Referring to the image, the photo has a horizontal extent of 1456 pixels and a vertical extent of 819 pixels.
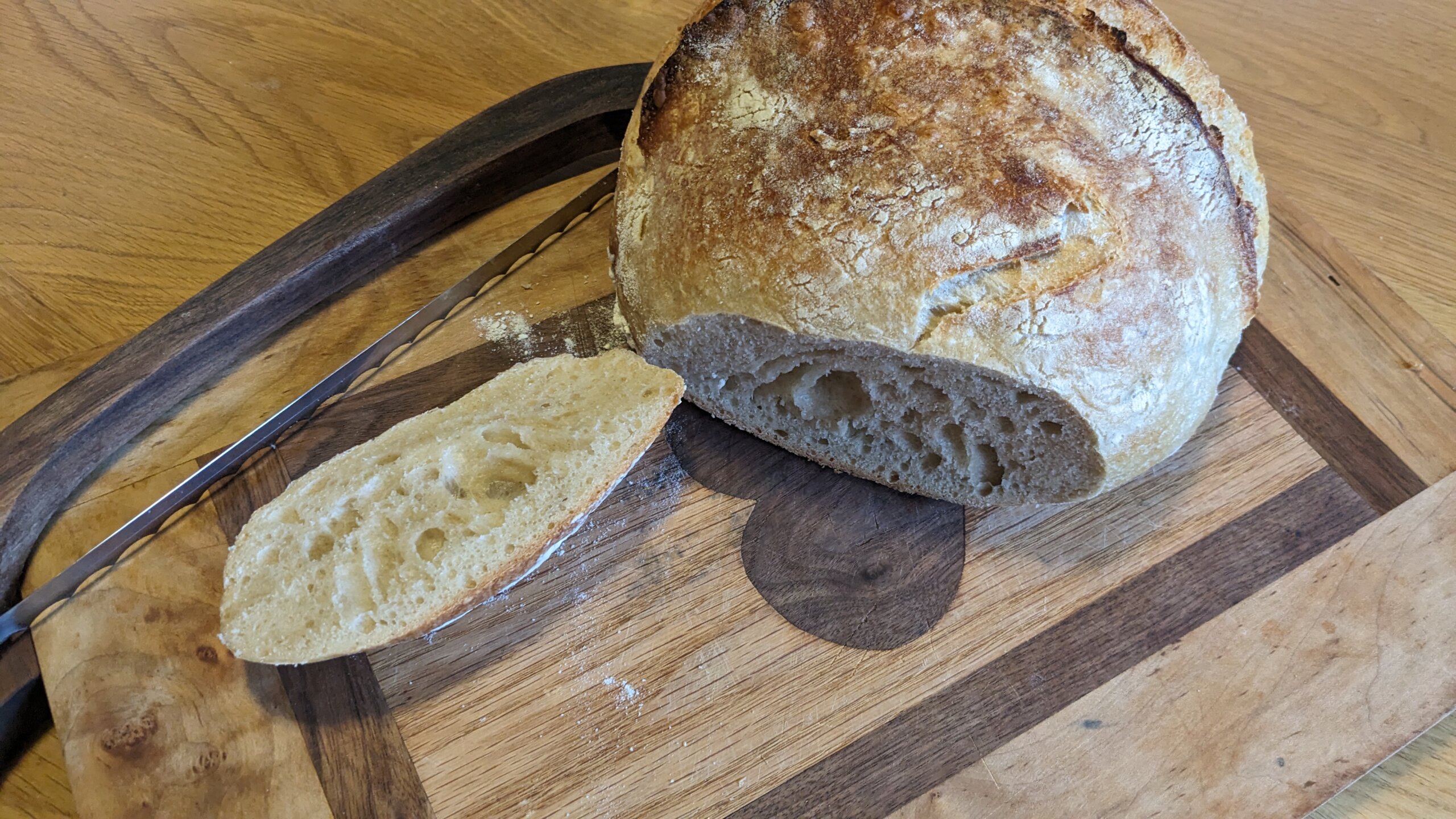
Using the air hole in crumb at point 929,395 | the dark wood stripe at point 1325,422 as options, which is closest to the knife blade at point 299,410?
the air hole in crumb at point 929,395

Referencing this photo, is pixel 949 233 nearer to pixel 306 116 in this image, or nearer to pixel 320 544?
pixel 320 544

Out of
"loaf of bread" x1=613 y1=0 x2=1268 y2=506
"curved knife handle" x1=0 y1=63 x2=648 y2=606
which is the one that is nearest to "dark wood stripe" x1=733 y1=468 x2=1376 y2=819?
"loaf of bread" x1=613 y1=0 x2=1268 y2=506

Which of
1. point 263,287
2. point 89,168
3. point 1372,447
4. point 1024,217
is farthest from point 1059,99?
point 89,168

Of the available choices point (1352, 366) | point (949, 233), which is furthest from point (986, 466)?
point (1352, 366)

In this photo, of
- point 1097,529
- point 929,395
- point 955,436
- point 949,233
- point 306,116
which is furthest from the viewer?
point 306,116

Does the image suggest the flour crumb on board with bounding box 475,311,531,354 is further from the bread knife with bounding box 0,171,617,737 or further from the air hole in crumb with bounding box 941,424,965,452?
the air hole in crumb with bounding box 941,424,965,452

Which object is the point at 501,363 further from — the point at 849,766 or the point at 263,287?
the point at 849,766

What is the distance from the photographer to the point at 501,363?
1934 mm

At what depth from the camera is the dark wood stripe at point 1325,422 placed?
6.02ft

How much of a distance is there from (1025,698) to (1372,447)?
979 mm

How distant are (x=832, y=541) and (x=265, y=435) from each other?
46.4 inches

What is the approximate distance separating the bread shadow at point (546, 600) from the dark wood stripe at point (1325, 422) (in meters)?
1.34

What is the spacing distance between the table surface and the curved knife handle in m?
0.28

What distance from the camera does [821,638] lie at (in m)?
1.69
